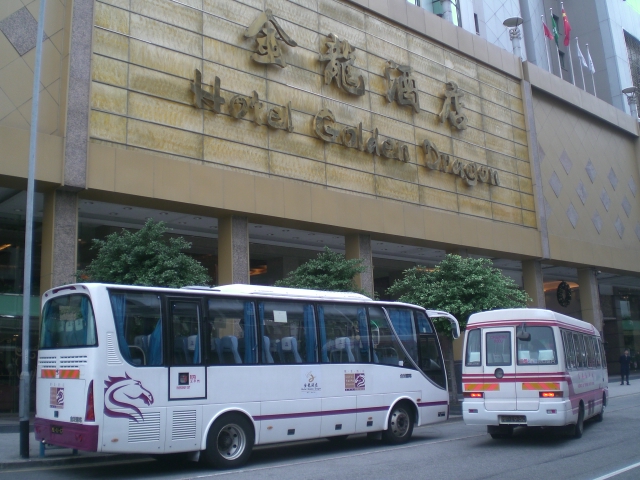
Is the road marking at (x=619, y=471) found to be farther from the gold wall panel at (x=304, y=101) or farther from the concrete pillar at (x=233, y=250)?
the gold wall panel at (x=304, y=101)

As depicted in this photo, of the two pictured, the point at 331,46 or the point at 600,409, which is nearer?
the point at 600,409

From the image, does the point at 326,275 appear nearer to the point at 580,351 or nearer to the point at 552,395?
the point at 580,351

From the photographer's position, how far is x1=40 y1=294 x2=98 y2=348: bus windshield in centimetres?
1058

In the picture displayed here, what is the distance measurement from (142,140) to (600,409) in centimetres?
1519

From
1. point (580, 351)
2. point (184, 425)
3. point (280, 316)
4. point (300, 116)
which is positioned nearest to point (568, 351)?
point (580, 351)

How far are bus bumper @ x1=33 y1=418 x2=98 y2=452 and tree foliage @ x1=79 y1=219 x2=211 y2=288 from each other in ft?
16.7

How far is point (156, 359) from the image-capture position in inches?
434

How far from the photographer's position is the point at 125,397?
34.3 ft

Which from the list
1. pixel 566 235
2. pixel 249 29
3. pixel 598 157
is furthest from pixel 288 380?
pixel 598 157

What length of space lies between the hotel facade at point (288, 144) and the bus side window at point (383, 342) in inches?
351

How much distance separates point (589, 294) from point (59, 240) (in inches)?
1216

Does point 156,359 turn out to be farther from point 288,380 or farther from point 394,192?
point 394,192

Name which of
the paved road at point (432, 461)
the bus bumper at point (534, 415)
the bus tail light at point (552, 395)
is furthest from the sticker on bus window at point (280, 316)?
the bus tail light at point (552, 395)

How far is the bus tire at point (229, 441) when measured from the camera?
A: 37.6ft
